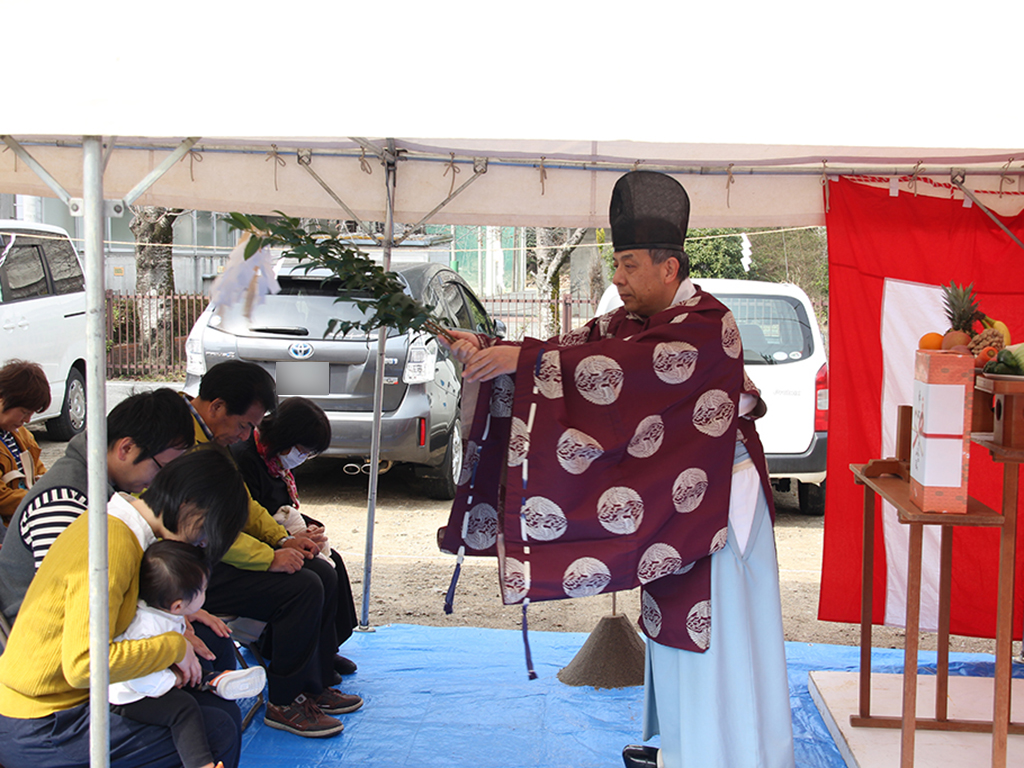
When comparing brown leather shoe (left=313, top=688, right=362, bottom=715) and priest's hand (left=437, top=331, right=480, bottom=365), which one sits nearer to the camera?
priest's hand (left=437, top=331, right=480, bottom=365)

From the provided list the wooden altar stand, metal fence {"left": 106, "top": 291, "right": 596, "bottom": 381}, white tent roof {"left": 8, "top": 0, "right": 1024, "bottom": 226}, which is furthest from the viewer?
metal fence {"left": 106, "top": 291, "right": 596, "bottom": 381}

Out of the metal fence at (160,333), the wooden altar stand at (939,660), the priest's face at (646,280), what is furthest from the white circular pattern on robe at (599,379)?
the metal fence at (160,333)

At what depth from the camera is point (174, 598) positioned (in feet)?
6.31

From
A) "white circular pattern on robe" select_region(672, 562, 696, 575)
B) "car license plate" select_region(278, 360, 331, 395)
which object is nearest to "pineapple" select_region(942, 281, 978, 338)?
"white circular pattern on robe" select_region(672, 562, 696, 575)

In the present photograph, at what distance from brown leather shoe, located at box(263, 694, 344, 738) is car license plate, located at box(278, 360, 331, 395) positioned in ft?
9.44

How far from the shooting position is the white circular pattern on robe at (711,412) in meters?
2.08

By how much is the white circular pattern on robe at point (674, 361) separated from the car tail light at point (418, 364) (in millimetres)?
3551

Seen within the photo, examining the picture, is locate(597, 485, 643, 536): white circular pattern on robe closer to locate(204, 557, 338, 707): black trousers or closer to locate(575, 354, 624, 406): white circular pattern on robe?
locate(575, 354, 624, 406): white circular pattern on robe

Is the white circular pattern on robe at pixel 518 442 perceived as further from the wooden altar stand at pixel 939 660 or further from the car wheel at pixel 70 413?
the car wheel at pixel 70 413

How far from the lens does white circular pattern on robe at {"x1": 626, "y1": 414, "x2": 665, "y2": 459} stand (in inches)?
81.2

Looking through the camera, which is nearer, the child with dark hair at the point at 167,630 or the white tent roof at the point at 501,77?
the white tent roof at the point at 501,77

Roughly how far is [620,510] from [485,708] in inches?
54.4

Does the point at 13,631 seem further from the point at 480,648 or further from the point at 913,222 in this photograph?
the point at 913,222

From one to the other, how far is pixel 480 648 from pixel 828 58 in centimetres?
270
